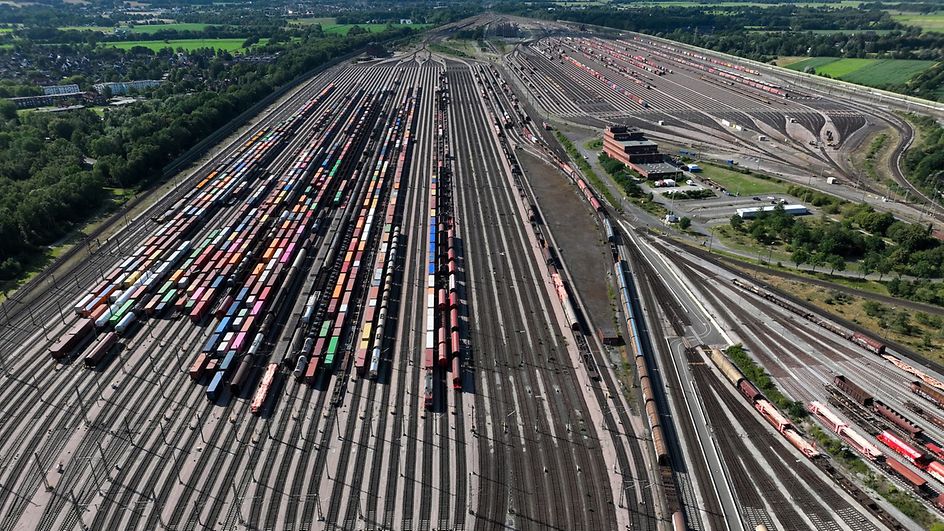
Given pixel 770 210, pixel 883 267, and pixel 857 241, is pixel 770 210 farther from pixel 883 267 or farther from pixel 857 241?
pixel 883 267

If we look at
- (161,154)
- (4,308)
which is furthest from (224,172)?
(4,308)

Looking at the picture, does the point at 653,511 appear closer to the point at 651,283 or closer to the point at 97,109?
the point at 651,283

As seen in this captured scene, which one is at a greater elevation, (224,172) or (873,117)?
(873,117)

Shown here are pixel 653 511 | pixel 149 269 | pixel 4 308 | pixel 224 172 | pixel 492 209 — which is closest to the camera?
pixel 653 511

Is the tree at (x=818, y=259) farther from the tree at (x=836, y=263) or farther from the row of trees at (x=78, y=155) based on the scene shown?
the row of trees at (x=78, y=155)

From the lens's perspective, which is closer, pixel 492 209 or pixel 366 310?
pixel 366 310

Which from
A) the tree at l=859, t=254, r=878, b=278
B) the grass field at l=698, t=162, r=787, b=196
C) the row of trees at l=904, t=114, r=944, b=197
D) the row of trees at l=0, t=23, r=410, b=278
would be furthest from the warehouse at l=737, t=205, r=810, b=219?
the row of trees at l=0, t=23, r=410, b=278

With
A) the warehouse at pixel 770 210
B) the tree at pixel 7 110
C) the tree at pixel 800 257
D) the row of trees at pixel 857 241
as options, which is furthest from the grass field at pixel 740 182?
the tree at pixel 7 110
